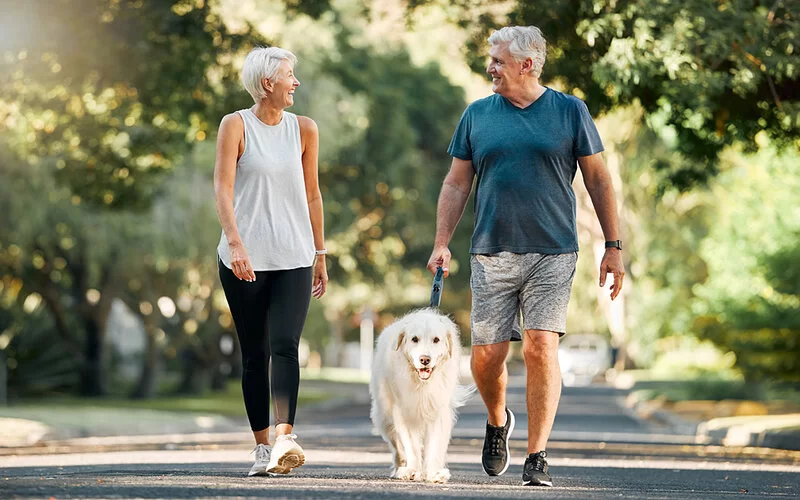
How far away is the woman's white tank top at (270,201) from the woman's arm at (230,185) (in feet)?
0.28

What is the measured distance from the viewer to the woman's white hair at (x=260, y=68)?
8.44 meters

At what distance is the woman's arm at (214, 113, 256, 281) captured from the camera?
8.20 meters

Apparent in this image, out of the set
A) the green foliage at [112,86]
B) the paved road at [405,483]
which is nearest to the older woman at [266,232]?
the paved road at [405,483]

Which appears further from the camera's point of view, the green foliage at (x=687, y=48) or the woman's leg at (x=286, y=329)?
the green foliage at (x=687, y=48)

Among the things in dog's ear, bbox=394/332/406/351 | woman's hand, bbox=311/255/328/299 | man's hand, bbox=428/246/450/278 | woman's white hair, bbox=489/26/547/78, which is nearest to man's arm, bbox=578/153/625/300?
woman's white hair, bbox=489/26/547/78

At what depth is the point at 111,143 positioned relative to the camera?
24766 mm

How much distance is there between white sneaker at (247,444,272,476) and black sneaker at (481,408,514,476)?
1338mm

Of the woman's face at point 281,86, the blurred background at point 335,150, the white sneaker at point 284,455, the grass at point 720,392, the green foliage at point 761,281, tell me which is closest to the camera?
the white sneaker at point 284,455

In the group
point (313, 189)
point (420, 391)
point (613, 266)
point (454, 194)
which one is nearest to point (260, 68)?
point (313, 189)

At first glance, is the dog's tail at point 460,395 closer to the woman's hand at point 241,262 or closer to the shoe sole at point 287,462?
the shoe sole at point 287,462

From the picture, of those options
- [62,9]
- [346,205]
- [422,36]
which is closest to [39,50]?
[62,9]

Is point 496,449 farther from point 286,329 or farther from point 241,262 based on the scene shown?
point 241,262

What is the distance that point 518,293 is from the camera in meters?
8.67

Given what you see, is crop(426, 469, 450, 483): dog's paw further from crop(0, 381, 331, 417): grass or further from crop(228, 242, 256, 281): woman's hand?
crop(0, 381, 331, 417): grass
